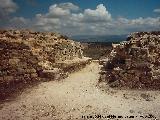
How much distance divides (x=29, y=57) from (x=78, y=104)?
685cm

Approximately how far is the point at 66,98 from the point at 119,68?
540 centimetres

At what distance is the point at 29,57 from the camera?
20266 millimetres

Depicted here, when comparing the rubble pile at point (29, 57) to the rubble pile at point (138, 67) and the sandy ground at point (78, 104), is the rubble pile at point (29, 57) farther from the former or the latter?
the rubble pile at point (138, 67)

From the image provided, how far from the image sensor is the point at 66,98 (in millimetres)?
16438

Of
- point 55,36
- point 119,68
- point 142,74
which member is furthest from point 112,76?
point 55,36

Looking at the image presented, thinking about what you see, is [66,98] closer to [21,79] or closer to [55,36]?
[21,79]

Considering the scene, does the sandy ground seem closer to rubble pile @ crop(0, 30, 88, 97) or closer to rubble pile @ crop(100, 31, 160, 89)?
rubble pile @ crop(100, 31, 160, 89)

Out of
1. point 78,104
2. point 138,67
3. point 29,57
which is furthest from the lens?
point 29,57

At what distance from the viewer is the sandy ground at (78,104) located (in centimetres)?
1372

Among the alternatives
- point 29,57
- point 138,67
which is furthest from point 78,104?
point 29,57

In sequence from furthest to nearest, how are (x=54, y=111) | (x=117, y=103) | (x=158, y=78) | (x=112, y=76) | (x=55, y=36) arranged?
(x=55, y=36)
(x=112, y=76)
(x=158, y=78)
(x=117, y=103)
(x=54, y=111)

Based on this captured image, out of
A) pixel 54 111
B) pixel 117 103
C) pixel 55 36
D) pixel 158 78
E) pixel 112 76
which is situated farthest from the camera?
pixel 55 36

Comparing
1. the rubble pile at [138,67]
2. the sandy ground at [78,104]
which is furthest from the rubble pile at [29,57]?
the rubble pile at [138,67]

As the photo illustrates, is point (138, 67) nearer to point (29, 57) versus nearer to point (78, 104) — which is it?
point (78, 104)
